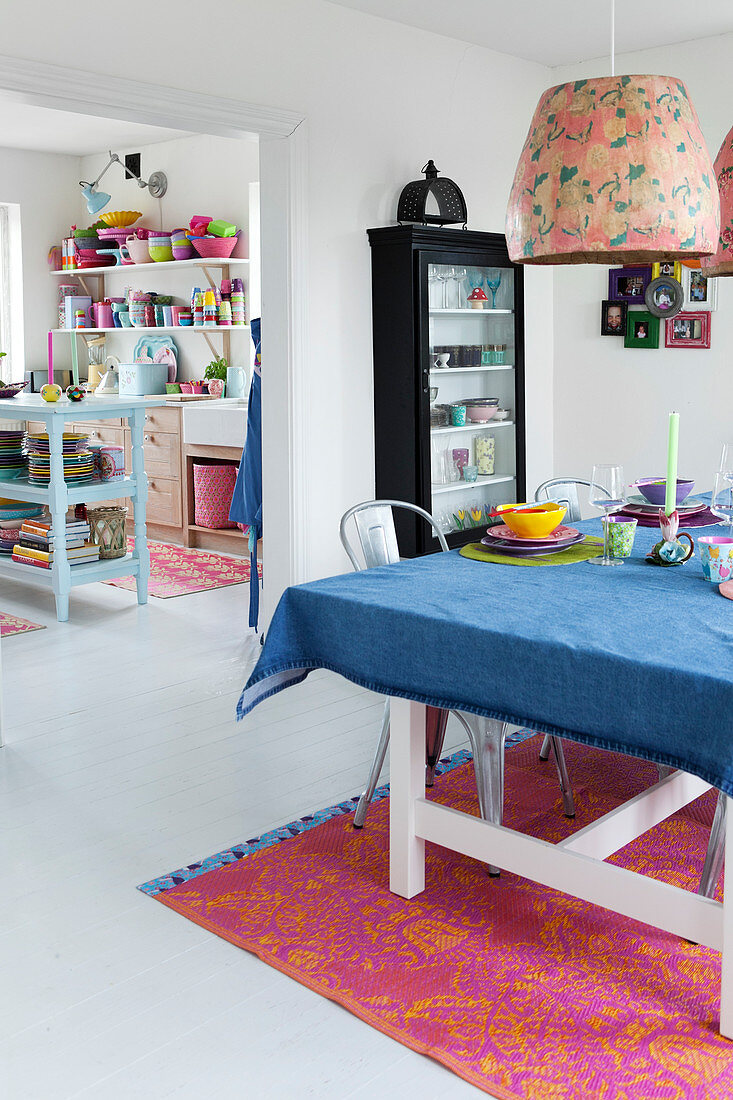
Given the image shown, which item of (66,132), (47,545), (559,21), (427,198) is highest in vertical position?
(66,132)

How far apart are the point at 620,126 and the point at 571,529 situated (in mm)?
1272

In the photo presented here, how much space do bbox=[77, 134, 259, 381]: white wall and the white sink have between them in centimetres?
80

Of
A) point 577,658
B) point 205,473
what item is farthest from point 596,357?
point 577,658

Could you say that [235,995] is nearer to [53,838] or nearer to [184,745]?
[53,838]

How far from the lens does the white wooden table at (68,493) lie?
5273mm

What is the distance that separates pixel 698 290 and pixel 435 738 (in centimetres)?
311

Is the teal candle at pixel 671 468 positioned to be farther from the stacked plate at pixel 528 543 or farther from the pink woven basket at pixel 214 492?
the pink woven basket at pixel 214 492

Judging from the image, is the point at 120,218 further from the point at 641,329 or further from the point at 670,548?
the point at 670,548

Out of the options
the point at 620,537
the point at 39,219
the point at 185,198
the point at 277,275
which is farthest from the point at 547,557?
the point at 39,219

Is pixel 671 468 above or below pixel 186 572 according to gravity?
above

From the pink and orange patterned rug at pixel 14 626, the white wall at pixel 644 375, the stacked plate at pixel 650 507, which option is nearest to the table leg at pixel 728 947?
the stacked plate at pixel 650 507

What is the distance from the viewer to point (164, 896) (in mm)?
2680

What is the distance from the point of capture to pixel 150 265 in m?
7.62

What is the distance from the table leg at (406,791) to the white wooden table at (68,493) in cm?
316
